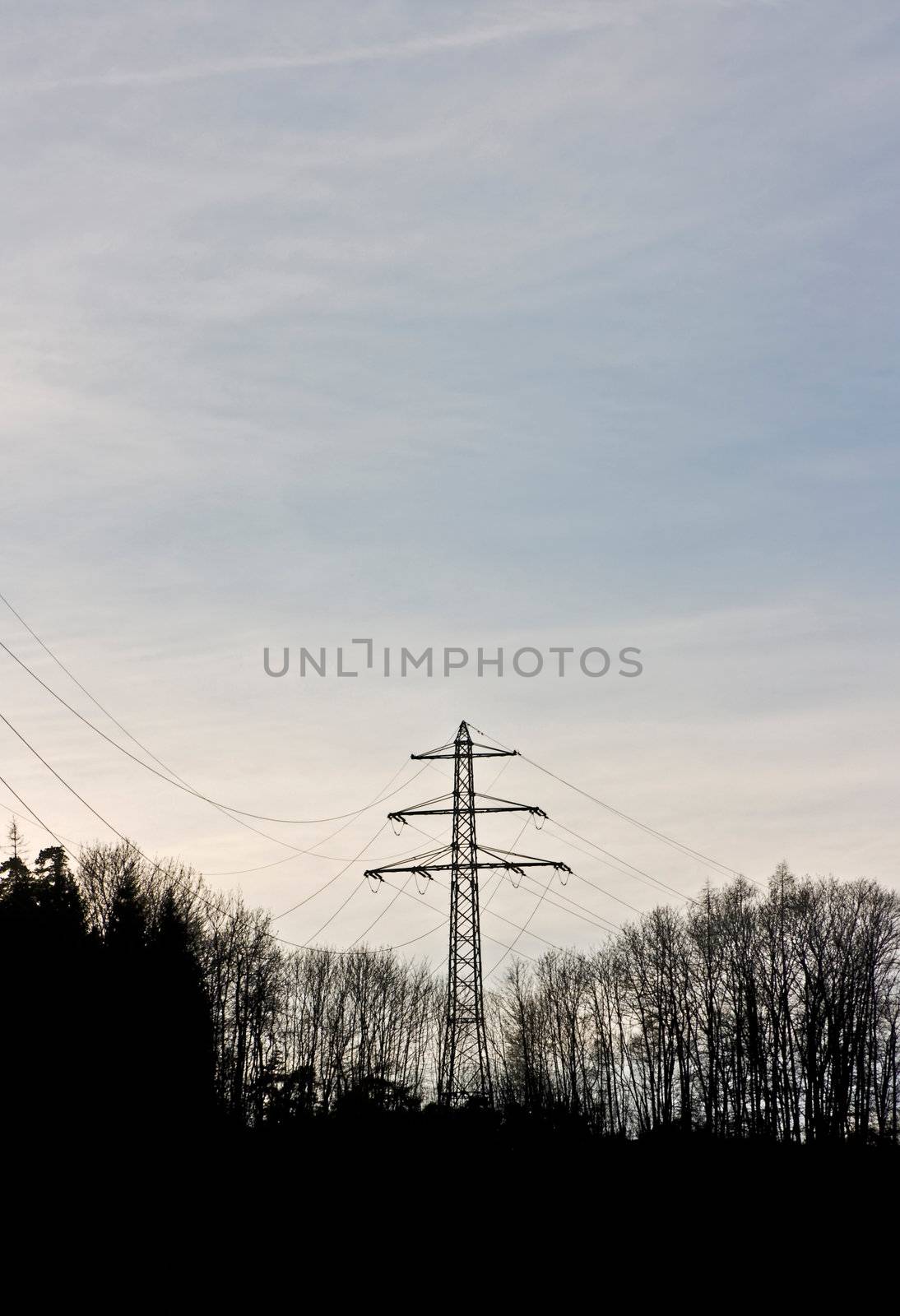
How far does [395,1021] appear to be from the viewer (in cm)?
10731

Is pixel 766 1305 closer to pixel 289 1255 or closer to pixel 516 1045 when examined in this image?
pixel 289 1255

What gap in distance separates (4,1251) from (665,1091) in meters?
58.2

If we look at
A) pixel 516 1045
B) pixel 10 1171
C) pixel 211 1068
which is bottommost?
pixel 10 1171

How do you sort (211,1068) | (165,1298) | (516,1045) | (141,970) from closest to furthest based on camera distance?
(165,1298)
(141,970)
(211,1068)
(516,1045)

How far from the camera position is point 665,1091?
83938 millimetres

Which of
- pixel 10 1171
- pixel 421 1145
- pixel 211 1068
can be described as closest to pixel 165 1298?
pixel 10 1171

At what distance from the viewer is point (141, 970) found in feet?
183

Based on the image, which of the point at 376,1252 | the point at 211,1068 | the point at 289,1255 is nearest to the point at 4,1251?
the point at 289,1255

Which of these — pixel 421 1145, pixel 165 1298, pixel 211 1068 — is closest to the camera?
pixel 165 1298

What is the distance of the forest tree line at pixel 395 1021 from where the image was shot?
4747 centimetres

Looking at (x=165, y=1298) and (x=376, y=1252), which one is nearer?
(x=165, y=1298)

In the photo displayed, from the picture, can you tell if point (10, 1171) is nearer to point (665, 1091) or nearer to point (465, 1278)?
point (465, 1278)

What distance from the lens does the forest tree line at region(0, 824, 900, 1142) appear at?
156ft

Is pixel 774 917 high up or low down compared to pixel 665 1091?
up
